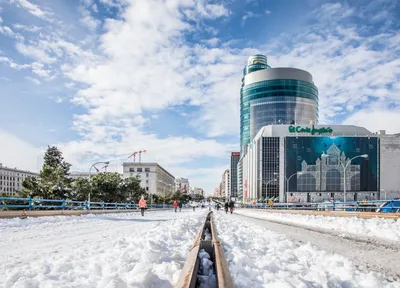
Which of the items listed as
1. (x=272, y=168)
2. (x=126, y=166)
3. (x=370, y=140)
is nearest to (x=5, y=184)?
(x=126, y=166)

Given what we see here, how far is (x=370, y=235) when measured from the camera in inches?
440

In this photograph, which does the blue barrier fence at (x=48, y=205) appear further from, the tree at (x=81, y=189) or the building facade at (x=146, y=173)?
the building facade at (x=146, y=173)

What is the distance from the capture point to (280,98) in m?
161

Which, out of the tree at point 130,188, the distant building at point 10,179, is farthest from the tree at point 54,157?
the distant building at point 10,179

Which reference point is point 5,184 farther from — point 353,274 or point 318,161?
point 353,274

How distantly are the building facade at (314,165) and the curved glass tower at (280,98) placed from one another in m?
31.3

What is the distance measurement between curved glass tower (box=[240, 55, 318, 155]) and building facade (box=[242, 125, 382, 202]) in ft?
103

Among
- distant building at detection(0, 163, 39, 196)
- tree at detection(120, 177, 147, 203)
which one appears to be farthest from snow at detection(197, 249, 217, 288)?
distant building at detection(0, 163, 39, 196)

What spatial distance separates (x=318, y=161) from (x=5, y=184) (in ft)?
492

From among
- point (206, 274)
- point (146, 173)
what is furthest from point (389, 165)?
point (206, 274)

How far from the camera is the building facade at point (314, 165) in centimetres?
12319

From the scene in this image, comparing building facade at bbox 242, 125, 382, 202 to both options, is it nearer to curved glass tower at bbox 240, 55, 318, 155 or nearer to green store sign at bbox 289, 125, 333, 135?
green store sign at bbox 289, 125, 333, 135

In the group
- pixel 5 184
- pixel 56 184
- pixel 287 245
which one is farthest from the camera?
pixel 5 184

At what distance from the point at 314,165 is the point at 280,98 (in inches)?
1903
